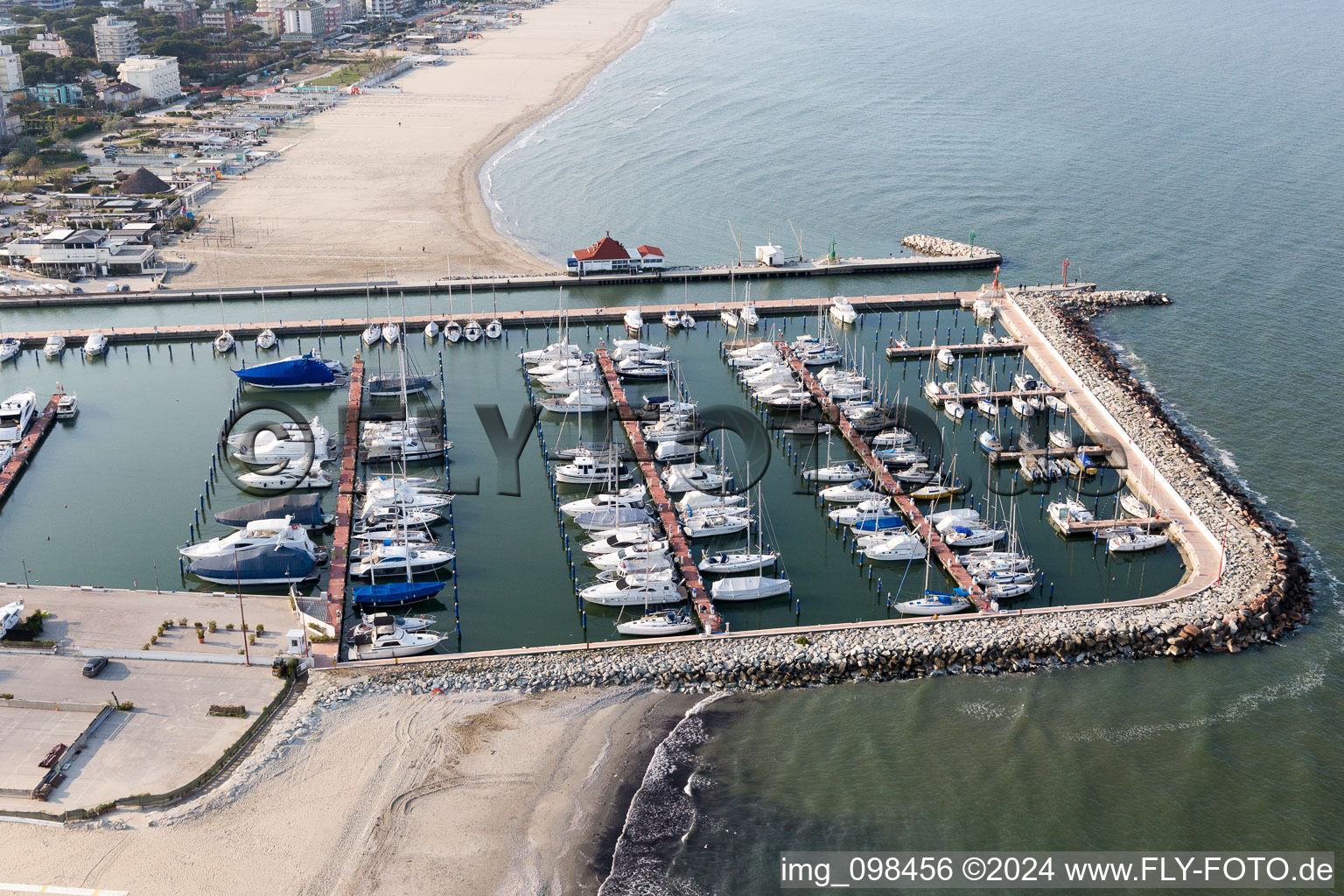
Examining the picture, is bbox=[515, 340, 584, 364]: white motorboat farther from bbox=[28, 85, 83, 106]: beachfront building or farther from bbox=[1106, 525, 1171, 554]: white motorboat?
bbox=[28, 85, 83, 106]: beachfront building

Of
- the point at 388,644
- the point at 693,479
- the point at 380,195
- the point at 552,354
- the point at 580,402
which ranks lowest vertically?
the point at 388,644

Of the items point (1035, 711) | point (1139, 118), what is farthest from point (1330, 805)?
point (1139, 118)

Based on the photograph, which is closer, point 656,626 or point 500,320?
point 656,626

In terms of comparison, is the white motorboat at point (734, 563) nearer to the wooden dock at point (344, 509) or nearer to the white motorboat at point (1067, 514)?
the white motorboat at point (1067, 514)

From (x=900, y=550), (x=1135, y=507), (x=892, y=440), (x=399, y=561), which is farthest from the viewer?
(x=892, y=440)

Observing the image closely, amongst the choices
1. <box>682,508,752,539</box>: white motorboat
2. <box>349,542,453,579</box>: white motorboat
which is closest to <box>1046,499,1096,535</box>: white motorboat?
<box>682,508,752,539</box>: white motorboat

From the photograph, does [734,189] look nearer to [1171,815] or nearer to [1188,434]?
[1188,434]

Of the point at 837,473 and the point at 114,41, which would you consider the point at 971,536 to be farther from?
the point at 114,41

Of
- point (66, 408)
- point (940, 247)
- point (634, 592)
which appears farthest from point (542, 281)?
point (634, 592)
